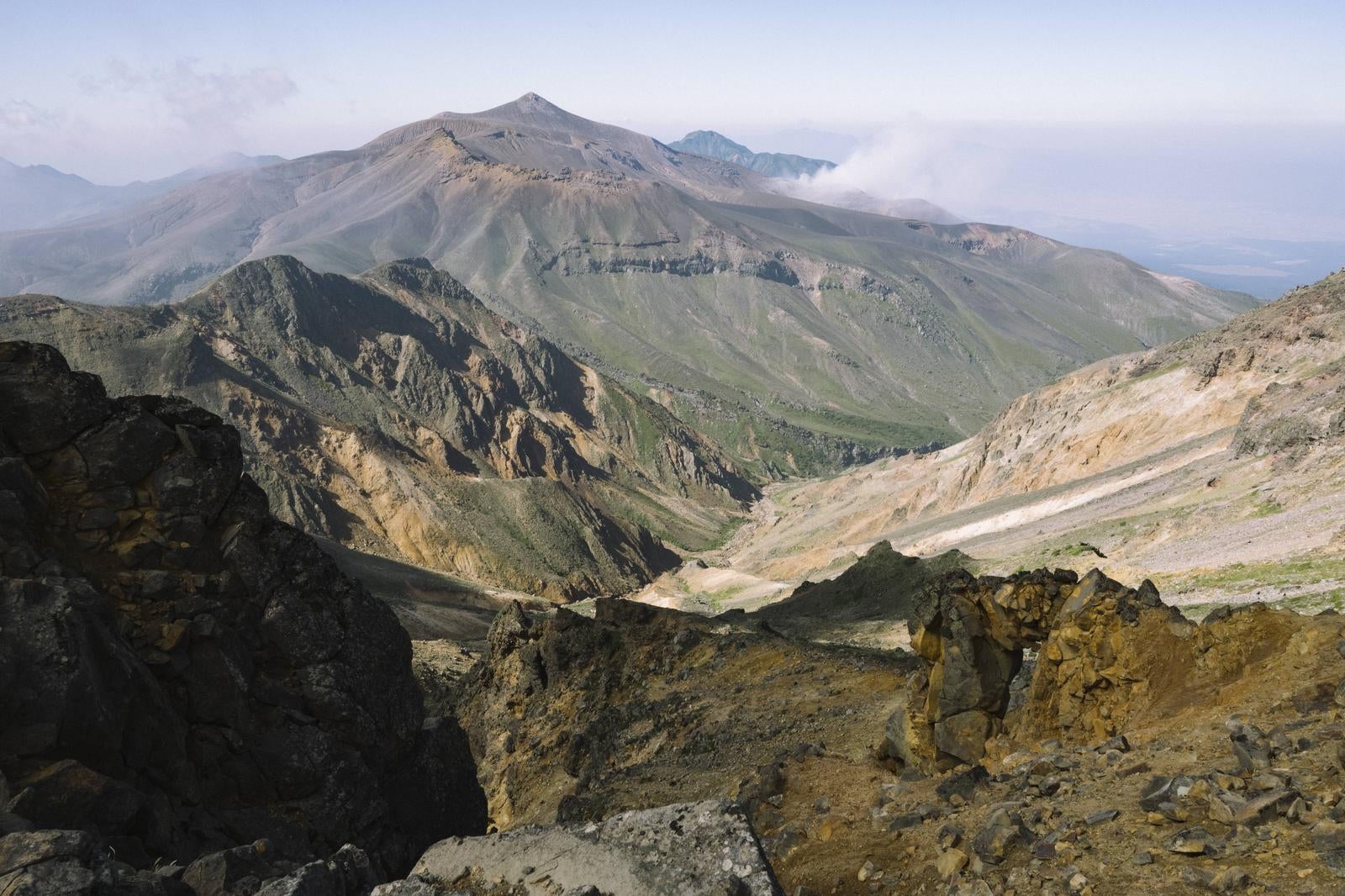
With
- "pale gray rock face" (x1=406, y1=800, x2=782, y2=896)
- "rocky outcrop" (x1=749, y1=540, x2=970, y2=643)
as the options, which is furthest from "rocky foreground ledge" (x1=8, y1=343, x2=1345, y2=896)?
"rocky outcrop" (x1=749, y1=540, x2=970, y2=643)

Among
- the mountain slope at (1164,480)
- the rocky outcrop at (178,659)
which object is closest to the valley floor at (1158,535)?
the mountain slope at (1164,480)

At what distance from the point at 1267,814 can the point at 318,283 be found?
7144 inches

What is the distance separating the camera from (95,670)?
1297 cm

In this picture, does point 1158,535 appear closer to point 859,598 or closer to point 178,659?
point 859,598

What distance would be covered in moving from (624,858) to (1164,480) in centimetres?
6374

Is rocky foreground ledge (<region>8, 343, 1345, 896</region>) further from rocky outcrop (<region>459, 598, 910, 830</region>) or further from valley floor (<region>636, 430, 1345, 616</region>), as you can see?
valley floor (<region>636, 430, 1345, 616</region>)

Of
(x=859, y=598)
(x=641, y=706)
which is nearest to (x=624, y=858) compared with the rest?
(x=641, y=706)

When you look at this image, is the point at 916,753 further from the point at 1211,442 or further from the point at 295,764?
the point at 1211,442

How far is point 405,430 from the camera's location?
475 ft

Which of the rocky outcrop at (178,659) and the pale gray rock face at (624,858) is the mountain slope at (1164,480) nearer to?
the pale gray rock face at (624,858)

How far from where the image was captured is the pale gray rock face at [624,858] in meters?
8.84

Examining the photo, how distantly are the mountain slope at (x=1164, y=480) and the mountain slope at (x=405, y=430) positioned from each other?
→ 27805mm

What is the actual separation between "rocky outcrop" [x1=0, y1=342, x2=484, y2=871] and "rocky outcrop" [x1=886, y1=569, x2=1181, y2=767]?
34.4 ft

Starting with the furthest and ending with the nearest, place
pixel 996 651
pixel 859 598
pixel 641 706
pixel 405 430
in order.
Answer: pixel 405 430 < pixel 859 598 < pixel 641 706 < pixel 996 651
